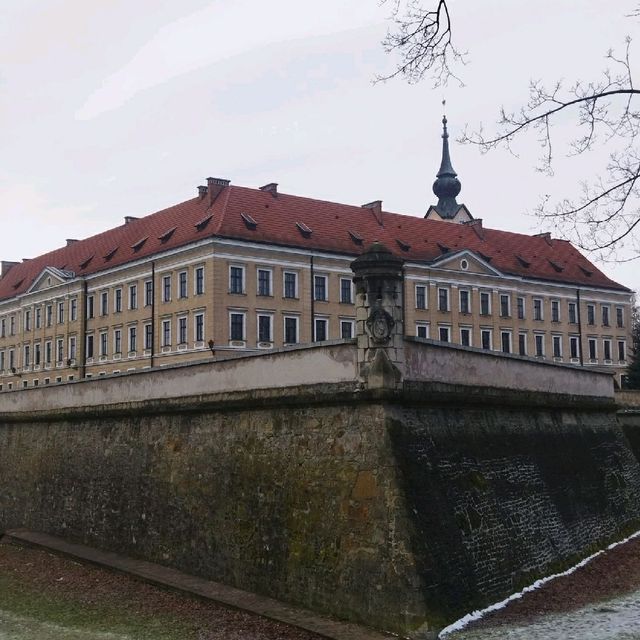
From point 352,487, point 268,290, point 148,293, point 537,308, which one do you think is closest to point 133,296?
point 148,293

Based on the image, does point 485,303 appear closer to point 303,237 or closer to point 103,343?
point 303,237

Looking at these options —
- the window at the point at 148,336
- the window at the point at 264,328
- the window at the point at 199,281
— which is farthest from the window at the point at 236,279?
the window at the point at 148,336

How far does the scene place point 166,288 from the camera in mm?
50281

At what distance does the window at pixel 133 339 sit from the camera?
5247 cm

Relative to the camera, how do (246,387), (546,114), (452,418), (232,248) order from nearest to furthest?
(546,114) < (452,418) < (246,387) < (232,248)

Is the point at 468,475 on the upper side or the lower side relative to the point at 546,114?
lower

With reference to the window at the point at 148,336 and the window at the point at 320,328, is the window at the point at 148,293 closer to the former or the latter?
the window at the point at 148,336

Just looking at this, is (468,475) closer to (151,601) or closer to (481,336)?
(151,601)

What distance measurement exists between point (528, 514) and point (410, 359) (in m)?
4.30

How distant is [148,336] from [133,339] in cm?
194

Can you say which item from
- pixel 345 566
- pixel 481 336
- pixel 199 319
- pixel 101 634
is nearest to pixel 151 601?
pixel 101 634

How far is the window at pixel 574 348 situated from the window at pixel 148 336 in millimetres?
31611

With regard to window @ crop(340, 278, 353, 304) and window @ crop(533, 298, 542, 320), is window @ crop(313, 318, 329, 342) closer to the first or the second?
window @ crop(340, 278, 353, 304)

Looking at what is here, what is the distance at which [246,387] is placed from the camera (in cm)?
1656
